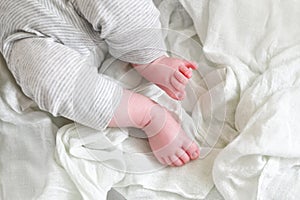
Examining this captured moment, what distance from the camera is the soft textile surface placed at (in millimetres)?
792

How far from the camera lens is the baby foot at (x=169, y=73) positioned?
0.88m

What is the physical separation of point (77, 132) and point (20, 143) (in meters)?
0.10

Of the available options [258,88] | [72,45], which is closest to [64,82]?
[72,45]

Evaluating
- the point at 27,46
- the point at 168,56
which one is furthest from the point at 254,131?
the point at 27,46

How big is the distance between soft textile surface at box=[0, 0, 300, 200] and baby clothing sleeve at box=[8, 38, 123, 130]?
53 millimetres

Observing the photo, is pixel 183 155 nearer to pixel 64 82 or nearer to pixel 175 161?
pixel 175 161

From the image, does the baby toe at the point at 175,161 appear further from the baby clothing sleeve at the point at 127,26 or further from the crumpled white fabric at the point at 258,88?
the baby clothing sleeve at the point at 127,26

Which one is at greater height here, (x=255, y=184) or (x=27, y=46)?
(x=27, y=46)

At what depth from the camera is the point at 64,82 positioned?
0.80m

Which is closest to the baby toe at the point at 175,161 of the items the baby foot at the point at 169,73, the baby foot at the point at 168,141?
the baby foot at the point at 168,141

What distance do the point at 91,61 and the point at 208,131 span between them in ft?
0.72

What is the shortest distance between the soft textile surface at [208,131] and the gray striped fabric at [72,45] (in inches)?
1.9

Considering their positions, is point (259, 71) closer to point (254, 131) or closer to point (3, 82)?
point (254, 131)

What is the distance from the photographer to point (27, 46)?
32.6 inches
